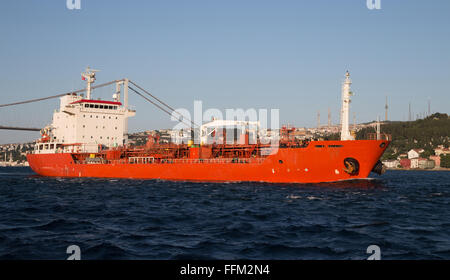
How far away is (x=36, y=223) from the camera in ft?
50.0

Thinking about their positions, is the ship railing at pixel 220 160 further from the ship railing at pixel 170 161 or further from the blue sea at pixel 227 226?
the blue sea at pixel 227 226

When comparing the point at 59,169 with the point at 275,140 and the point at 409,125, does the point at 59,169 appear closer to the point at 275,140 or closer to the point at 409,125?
the point at 275,140

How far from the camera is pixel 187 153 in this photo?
130 feet

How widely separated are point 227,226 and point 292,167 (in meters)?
17.2

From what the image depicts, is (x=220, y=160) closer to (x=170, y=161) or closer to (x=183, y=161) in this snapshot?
(x=183, y=161)

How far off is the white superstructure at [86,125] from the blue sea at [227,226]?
2424 cm

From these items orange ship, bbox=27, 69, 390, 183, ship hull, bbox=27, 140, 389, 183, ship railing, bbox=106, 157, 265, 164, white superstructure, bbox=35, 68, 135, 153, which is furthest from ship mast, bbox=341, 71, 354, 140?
white superstructure, bbox=35, 68, 135, 153

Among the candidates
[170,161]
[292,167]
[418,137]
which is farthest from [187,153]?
[418,137]

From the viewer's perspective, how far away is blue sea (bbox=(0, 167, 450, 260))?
10.8m

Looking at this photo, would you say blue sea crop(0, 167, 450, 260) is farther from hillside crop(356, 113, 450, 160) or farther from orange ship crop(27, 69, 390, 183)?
hillside crop(356, 113, 450, 160)

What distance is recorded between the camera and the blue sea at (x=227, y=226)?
10812 mm

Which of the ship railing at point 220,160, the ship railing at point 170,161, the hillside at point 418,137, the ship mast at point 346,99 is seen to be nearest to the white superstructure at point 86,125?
the ship railing at point 170,161

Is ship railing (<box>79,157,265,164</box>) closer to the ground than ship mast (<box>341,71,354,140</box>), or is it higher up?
closer to the ground
